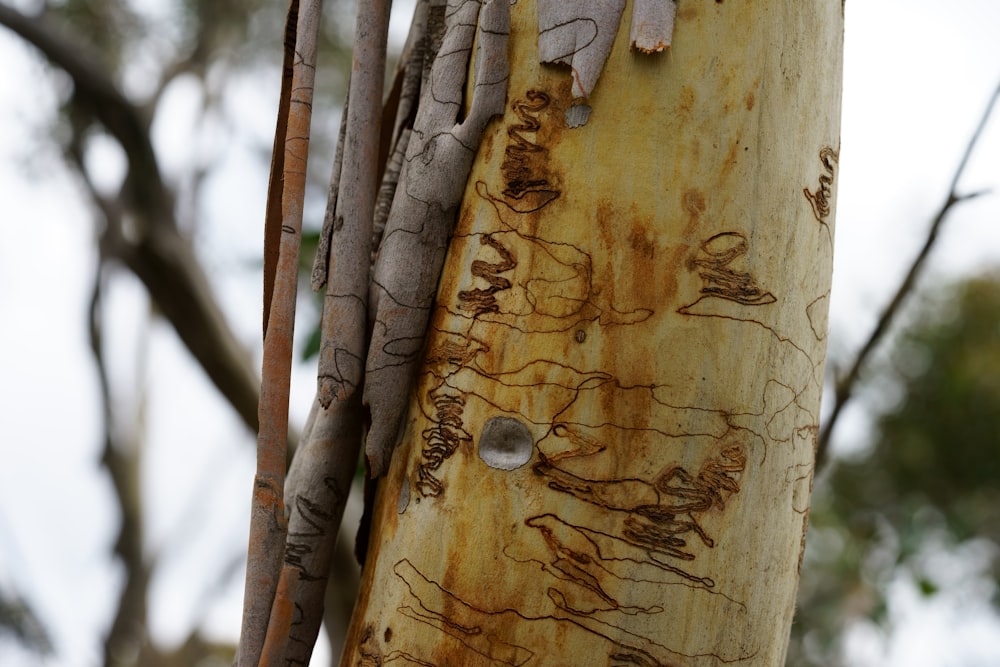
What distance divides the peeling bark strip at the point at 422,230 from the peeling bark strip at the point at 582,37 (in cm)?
3

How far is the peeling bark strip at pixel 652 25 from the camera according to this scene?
1.66 feet

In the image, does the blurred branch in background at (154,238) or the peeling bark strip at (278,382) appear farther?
the blurred branch in background at (154,238)

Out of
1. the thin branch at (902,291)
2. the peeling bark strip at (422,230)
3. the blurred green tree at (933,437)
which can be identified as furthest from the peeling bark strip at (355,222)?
the blurred green tree at (933,437)

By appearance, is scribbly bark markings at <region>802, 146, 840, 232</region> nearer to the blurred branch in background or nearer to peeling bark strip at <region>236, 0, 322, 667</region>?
peeling bark strip at <region>236, 0, 322, 667</region>

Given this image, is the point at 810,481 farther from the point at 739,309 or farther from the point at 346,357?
the point at 346,357

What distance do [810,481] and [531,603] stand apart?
20cm

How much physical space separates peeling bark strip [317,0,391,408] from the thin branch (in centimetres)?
61

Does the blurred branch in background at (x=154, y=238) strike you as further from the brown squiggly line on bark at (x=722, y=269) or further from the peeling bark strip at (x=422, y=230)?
the brown squiggly line on bark at (x=722, y=269)

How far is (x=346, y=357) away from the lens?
1.83ft

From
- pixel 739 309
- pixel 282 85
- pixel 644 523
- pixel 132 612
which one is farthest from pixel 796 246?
pixel 132 612

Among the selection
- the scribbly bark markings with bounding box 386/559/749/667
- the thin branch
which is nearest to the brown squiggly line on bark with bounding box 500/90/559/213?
the scribbly bark markings with bounding box 386/559/749/667

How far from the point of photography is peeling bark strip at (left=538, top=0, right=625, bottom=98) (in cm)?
51

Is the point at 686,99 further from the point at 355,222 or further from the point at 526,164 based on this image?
the point at 355,222

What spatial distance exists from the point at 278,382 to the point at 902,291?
28.7 inches
